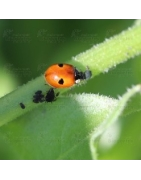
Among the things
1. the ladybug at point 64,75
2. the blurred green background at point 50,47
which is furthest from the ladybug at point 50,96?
the blurred green background at point 50,47

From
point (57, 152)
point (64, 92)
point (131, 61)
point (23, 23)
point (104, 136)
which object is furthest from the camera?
point (23, 23)

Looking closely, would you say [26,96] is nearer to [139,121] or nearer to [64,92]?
A: [64,92]

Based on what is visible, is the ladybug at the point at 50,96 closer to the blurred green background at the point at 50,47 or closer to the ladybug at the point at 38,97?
the ladybug at the point at 38,97

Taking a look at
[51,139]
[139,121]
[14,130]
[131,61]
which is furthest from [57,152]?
[131,61]

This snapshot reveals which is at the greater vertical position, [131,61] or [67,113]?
[131,61]

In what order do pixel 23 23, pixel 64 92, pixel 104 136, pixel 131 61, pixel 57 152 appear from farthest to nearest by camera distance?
pixel 23 23 < pixel 131 61 < pixel 64 92 < pixel 57 152 < pixel 104 136

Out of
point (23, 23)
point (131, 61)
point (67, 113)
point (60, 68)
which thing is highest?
point (23, 23)

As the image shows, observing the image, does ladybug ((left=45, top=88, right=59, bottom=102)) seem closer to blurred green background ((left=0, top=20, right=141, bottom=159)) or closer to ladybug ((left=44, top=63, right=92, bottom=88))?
ladybug ((left=44, top=63, right=92, bottom=88))
